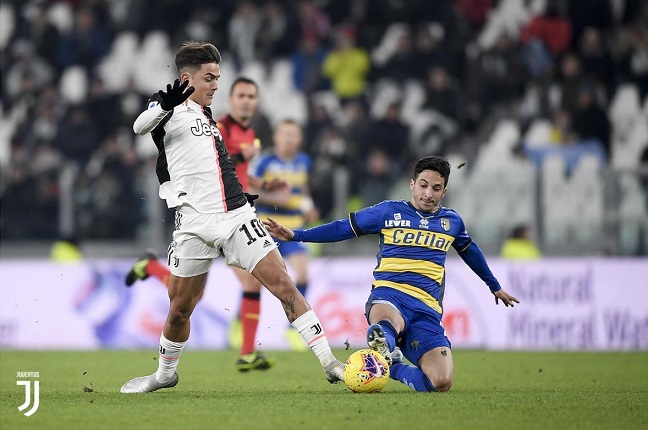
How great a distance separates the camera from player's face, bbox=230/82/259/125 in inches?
436

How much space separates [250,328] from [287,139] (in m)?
2.97

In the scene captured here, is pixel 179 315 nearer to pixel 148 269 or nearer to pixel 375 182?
pixel 148 269

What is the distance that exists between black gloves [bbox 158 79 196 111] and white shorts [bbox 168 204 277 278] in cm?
82

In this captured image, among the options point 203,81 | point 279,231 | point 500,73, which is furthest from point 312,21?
point 279,231

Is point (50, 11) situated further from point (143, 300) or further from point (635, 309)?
point (635, 309)

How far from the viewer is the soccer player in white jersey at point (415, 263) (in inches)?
343

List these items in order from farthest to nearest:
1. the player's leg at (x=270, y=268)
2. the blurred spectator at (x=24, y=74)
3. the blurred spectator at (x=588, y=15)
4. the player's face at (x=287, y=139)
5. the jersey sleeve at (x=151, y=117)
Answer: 1. the blurred spectator at (x=24, y=74)
2. the blurred spectator at (x=588, y=15)
3. the player's face at (x=287, y=139)
4. the player's leg at (x=270, y=268)
5. the jersey sleeve at (x=151, y=117)

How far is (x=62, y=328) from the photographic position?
15500mm

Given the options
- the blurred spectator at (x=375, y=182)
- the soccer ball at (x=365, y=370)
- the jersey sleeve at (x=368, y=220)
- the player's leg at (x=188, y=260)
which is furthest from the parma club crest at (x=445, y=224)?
the blurred spectator at (x=375, y=182)

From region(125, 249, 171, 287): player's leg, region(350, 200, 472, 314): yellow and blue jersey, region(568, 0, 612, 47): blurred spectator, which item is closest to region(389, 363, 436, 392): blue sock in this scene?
region(350, 200, 472, 314): yellow and blue jersey

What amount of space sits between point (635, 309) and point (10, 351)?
A: 7715mm

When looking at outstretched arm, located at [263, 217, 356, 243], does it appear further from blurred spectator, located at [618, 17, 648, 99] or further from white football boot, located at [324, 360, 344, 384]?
blurred spectator, located at [618, 17, 648, 99]

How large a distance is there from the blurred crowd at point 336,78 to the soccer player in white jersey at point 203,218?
7962 mm

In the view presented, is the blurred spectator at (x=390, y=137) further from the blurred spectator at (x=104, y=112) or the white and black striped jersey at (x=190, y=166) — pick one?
the white and black striped jersey at (x=190, y=166)
